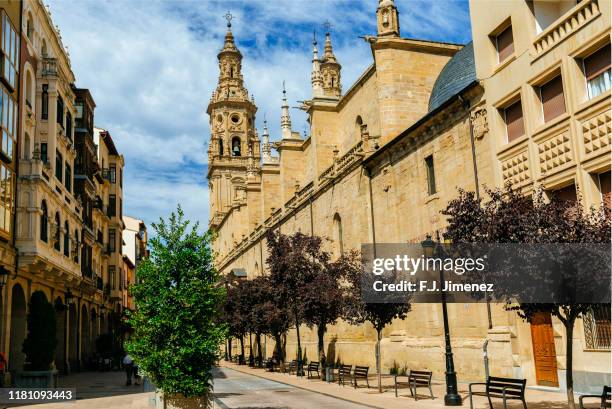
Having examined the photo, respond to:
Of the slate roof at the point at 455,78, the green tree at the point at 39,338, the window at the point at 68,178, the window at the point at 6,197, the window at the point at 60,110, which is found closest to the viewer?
the window at the point at 6,197

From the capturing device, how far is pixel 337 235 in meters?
35.9

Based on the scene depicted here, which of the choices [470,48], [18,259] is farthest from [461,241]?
[18,259]

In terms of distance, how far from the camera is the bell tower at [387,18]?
100 feet

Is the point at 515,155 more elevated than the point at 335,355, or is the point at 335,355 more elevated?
the point at 515,155

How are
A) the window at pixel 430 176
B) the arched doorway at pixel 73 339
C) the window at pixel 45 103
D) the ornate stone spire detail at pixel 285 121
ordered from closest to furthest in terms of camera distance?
1. the window at pixel 430 176
2. the window at pixel 45 103
3. the arched doorway at pixel 73 339
4. the ornate stone spire detail at pixel 285 121

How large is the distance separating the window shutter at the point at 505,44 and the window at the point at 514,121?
1598mm

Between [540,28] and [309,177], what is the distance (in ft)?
100

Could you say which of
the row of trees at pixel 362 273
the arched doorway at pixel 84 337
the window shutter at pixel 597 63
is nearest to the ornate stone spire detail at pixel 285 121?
the row of trees at pixel 362 273

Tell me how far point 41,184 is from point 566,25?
2002 centimetres

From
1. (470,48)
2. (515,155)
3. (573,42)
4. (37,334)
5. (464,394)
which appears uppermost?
(470,48)

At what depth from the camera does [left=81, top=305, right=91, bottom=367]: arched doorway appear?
41.1 m

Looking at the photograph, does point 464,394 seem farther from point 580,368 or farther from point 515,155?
point 515,155

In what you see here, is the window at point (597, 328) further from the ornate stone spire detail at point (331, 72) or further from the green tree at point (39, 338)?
the ornate stone spire detail at point (331, 72)

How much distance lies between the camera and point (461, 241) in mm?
13188
